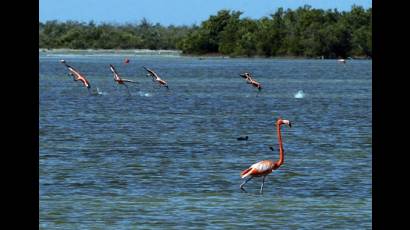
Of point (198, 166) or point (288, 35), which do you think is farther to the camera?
point (288, 35)

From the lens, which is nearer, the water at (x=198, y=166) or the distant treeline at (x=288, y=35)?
the water at (x=198, y=166)

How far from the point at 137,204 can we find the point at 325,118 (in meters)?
20.0

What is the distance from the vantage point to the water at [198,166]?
35.9ft

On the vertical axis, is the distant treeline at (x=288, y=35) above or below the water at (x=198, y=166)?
above

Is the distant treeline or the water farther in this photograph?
the distant treeline

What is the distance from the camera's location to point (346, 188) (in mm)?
13805

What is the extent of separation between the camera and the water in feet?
35.9

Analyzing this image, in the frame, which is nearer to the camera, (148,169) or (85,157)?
(148,169)

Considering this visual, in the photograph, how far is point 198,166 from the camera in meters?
16.8

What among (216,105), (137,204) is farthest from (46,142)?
(216,105)
